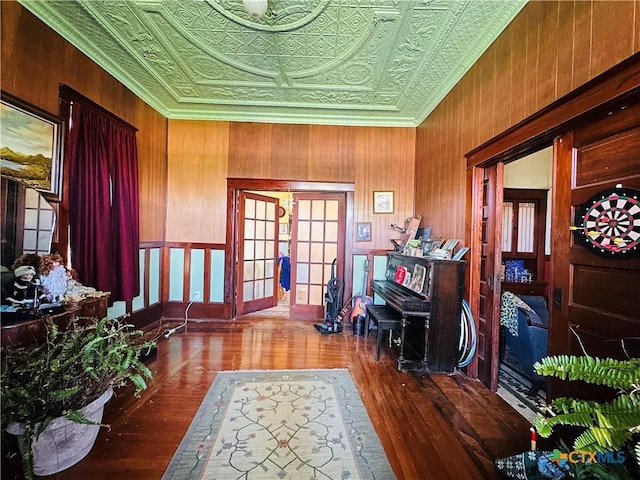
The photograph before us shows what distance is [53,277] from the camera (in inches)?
79.8

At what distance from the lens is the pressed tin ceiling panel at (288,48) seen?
2266 millimetres

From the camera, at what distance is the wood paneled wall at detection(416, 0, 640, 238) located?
4.78 feet

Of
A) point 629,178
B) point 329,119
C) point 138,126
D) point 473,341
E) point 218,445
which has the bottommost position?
point 218,445

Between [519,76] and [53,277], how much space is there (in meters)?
3.80

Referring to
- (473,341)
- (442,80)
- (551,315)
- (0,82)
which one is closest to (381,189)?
(442,80)

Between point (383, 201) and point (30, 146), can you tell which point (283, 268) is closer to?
point (383, 201)

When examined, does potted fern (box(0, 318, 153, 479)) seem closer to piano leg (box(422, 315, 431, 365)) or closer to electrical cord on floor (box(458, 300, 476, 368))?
piano leg (box(422, 315, 431, 365))

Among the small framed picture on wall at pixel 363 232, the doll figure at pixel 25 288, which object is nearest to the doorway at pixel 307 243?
the small framed picture on wall at pixel 363 232

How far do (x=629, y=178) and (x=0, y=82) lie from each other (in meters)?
4.01

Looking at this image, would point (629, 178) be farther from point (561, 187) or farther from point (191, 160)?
point (191, 160)

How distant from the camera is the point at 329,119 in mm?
4156

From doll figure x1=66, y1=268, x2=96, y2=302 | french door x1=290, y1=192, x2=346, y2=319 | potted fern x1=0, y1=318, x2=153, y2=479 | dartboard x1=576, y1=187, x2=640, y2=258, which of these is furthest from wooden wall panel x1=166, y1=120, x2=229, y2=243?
dartboard x1=576, y1=187, x2=640, y2=258

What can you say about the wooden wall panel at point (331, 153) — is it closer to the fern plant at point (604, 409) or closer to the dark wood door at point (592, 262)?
the dark wood door at point (592, 262)

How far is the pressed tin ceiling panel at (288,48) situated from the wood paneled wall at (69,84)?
0.12m
